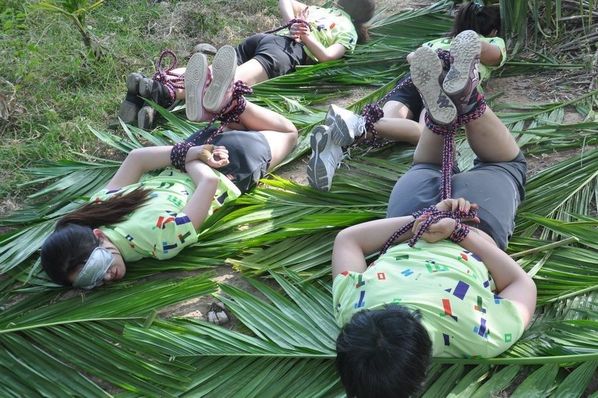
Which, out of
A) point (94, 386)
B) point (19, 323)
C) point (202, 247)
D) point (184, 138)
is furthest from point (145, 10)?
point (94, 386)

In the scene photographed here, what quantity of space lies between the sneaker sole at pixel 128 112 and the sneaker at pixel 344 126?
1254mm

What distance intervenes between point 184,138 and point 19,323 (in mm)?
1404

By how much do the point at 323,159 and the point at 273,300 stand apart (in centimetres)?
83

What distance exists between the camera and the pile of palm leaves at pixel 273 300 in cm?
237

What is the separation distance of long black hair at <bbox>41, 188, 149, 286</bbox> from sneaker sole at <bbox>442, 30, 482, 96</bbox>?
55.2 inches

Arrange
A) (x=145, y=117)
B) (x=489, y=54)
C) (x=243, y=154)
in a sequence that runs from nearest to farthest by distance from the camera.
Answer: (x=243, y=154) < (x=489, y=54) < (x=145, y=117)

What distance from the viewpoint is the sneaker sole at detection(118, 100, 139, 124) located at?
4164mm

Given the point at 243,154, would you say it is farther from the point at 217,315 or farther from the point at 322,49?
the point at 322,49

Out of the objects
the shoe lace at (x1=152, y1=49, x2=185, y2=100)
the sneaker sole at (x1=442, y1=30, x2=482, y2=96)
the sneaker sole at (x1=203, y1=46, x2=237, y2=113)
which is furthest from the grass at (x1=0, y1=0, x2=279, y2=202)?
the sneaker sole at (x1=442, y1=30, x2=482, y2=96)

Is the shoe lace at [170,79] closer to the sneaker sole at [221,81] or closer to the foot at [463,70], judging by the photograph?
the sneaker sole at [221,81]

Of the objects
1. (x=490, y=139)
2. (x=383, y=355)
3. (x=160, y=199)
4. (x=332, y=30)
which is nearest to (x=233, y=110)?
(x=160, y=199)

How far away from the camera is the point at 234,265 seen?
300 cm

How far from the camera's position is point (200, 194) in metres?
3.18

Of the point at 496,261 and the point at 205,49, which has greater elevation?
the point at 205,49
